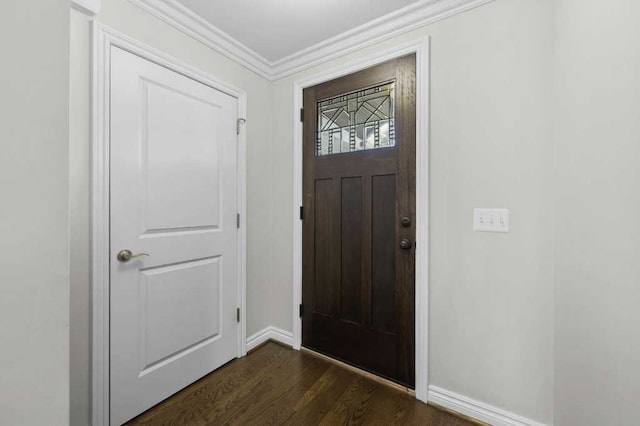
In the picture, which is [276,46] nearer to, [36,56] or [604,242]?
[36,56]

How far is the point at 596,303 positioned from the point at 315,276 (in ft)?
5.10

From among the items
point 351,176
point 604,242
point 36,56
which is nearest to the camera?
point 36,56

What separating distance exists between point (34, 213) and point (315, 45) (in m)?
2.10

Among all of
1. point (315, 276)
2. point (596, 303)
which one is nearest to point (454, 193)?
point (596, 303)

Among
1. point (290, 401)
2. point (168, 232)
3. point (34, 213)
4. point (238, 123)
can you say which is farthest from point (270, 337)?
point (34, 213)

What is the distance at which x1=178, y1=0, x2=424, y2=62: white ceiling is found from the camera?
5.26ft

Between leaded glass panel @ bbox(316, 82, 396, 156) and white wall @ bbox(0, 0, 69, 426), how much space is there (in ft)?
5.39

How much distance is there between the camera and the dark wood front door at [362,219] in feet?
5.60

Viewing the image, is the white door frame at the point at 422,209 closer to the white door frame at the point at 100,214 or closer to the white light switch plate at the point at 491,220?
the white light switch plate at the point at 491,220

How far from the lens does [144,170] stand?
1.51 metres

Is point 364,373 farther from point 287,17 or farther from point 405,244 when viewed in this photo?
point 287,17

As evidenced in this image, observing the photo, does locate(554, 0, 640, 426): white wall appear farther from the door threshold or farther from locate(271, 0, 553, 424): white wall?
the door threshold

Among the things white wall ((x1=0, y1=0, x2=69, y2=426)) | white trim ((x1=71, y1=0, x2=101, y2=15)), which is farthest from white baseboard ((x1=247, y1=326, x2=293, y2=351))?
white trim ((x1=71, y1=0, x2=101, y2=15))

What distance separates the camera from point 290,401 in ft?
5.29
